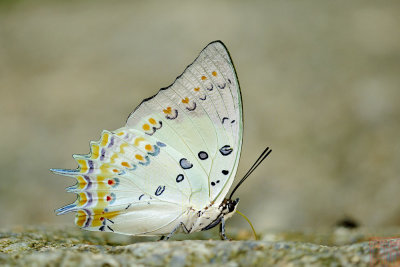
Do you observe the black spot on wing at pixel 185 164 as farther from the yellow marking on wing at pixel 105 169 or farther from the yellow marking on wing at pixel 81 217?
the yellow marking on wing at pixel 81 217

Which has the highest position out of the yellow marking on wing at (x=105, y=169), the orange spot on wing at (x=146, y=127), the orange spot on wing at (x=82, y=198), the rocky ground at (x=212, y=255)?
the orange spot on wing at (x=146, y=127)

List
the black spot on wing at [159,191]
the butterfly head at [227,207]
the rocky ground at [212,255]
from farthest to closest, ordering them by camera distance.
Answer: the black spot on wing at [159,191] < the butterfly head at [227,207] < the rocky ground at [212,255]

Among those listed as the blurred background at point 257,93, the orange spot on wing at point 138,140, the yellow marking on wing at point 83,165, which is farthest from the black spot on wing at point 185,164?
the blurred background at point 257,93

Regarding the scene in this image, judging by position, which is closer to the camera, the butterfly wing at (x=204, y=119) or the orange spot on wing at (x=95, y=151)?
the butterfly wing at (x=204, y=119)

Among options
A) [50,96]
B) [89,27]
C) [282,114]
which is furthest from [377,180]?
[89,27]

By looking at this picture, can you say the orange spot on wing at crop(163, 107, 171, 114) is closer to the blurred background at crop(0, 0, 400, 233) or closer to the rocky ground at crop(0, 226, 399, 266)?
the rocky ground at crop(0, 226, 399, 266)

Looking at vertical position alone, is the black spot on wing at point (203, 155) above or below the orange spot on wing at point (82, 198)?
above

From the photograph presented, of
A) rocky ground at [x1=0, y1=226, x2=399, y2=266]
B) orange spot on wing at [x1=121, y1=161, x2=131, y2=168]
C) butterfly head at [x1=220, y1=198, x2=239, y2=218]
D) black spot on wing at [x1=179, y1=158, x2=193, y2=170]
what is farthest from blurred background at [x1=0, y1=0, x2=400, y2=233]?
rocky ground at [x1=0, y1=226, x2=399, y2=266]
